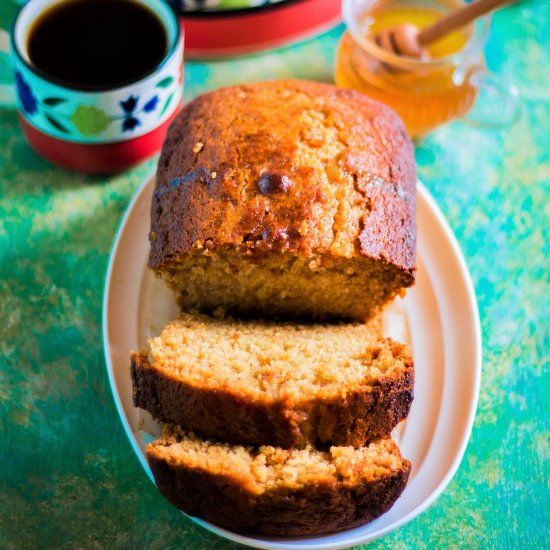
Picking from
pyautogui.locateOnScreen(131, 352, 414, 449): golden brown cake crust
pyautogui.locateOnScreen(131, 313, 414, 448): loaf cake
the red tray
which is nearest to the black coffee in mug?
the red tray

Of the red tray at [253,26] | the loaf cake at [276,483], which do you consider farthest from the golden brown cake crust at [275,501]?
the red tray at [253,26]

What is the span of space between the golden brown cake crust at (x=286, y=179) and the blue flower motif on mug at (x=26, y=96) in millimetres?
486

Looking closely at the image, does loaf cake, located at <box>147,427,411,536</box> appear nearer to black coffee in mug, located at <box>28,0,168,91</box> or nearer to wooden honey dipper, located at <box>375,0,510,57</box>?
black coffee in mug, located at <box>28,0,168,91</box>

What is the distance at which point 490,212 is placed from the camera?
2783 mm

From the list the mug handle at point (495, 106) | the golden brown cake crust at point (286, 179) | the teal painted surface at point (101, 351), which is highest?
the golden brown cake crust at point (286, 179)

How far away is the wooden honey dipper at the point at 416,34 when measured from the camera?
101 inches

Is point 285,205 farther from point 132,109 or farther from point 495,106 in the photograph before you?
point 495,106

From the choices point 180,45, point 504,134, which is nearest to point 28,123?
point 180,45

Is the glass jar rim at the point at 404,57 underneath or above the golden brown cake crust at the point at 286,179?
above

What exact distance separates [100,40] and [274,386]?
1403 mm

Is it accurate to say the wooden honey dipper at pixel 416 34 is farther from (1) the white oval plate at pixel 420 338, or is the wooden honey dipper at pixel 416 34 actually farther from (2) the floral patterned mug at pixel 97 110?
(2) the floral patterned mug at pixel 97 110

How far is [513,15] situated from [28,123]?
83.7 inches

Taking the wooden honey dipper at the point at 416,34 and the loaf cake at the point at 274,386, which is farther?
the wooden honey dipper at the point at 416,34

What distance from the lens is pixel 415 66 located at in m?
2.59
